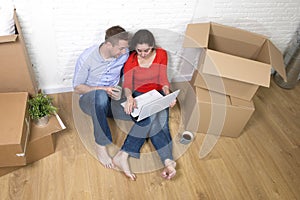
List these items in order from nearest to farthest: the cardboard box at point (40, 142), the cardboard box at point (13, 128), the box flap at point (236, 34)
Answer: the cardboard box at point (13, 128) < the cardboard box at point (40, 142) < the box flap at point (236, 34)

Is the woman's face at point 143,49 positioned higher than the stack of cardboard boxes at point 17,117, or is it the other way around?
the woman's face at point 143,49

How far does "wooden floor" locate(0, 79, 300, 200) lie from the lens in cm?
139

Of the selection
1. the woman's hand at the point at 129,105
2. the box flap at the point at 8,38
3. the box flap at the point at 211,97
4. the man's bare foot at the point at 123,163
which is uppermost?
the box flap at the point at 8,38

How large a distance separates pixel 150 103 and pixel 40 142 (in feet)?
1.94

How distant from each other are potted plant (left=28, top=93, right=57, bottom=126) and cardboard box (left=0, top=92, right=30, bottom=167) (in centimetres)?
3

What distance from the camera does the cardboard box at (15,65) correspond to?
4.22 feet

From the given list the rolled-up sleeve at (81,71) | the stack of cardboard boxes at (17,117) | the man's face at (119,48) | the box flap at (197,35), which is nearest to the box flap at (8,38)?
the stack of cardboard boxes at (17,117)

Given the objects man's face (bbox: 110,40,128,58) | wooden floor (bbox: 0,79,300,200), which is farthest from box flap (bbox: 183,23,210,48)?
wooden floor (bbox: 0,79,300,200)

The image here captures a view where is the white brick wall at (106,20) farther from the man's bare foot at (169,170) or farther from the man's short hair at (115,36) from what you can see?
the man's bare foot at (169,170)

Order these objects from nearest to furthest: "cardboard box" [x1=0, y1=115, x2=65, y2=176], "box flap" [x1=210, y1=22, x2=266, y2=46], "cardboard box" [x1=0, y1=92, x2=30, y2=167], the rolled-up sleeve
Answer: "cardboard box" [x1=0, y1=92, x2=30, y2=167]
"cardboard box" [x1=0, y1=115, x2=65, y2=176]
the rolled-up sleeve
"box flap" [x1=210, y1=22, x2=266, y2=46]

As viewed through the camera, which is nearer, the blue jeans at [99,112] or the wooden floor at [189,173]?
the wooden floor at [189,173]

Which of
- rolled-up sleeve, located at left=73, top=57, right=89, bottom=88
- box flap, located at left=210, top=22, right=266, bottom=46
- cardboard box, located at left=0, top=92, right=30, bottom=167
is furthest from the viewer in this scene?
box flap, located at left=210, top=22, right=266, bottom=46

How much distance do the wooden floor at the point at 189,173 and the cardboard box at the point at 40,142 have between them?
3cm

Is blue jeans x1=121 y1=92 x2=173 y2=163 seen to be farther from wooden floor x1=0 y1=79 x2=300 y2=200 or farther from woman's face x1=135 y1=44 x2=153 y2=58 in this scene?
woman's face x1=135 y1=44 x2=153 y2=58
